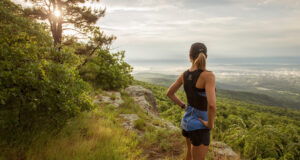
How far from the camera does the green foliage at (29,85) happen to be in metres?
2.48

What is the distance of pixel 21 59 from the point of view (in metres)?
2.76

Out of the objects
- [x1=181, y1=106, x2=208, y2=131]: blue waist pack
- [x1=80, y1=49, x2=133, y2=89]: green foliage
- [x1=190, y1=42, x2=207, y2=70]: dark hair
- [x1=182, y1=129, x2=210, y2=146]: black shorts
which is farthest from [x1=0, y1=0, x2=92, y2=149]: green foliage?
[x1=80, y1=49, x2=133, y2=89]: green foliage

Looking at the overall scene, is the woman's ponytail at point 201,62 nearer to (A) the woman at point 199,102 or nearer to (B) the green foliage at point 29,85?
(A) the woman at point 199,102

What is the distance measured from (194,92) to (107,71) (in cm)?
998

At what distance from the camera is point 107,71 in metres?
11.5

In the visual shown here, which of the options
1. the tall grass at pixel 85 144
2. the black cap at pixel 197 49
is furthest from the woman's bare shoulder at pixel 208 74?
the tall grass at pixel 85 144

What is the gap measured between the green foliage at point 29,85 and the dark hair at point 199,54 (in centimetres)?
289

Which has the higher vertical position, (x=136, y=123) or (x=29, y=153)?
(x=29, y=153)

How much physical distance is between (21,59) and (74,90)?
1.19 meters

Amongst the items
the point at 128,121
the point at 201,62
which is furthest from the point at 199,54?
the point at 128,121

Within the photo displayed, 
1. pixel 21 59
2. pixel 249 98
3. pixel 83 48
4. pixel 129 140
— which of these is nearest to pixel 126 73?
pixel 83 48

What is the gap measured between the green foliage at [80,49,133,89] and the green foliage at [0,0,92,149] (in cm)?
776

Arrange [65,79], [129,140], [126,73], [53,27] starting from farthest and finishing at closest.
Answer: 1. [126,73]
2. [53,27]
3. [129,140]
4. [65,79]

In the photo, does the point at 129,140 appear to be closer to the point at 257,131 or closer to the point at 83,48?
the point at 257,131
